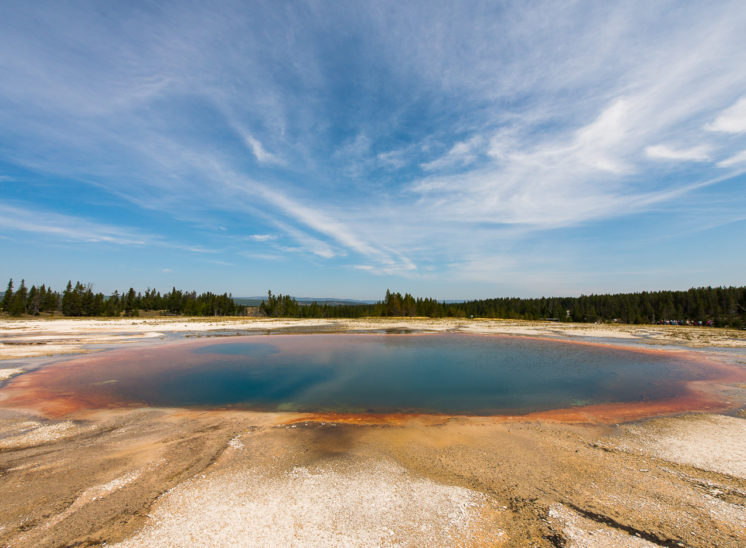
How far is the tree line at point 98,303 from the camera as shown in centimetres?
8906

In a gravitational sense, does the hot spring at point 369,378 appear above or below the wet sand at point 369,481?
below

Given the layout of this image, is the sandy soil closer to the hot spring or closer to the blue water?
the hot spring

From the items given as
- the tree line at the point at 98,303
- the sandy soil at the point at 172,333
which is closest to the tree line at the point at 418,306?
the tree line at the point at 98,303

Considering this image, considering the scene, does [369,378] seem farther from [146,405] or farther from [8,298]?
[8,298]

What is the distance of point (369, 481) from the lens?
7.15 meters

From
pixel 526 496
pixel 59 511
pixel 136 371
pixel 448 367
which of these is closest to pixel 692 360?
pixel 448 367

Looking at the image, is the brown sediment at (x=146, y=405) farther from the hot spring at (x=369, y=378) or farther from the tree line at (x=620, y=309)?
the tree line at (x=620, y=309)

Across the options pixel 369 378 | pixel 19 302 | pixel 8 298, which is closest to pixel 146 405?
pixel 369 378

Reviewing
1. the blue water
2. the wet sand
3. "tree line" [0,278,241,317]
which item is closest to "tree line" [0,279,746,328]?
"tree line" [0,278,241,317]

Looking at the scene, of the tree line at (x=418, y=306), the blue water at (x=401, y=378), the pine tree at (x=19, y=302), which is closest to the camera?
the blue water at (x=401, y=378)

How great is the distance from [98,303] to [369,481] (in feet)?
413

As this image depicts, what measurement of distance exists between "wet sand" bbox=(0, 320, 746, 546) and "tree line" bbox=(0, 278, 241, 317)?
109 meters

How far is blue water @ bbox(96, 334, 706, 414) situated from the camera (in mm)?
14477

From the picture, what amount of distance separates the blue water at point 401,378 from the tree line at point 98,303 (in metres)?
93.8
